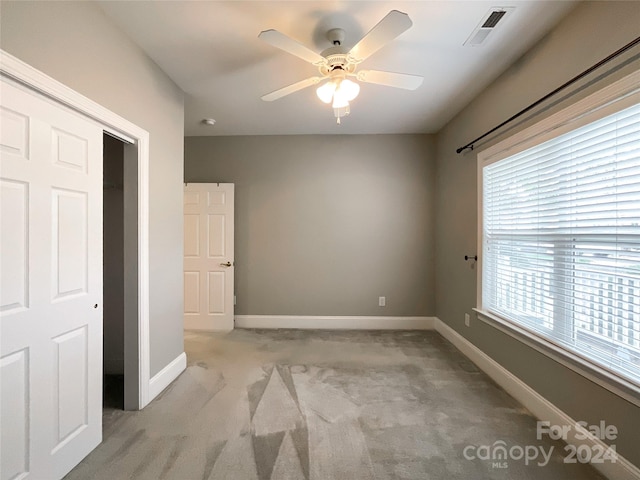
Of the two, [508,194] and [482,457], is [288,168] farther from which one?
[482,457]

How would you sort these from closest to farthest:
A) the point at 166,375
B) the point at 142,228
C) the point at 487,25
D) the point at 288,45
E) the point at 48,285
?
the point at 48,285 < the point at 288,45 < the point at 487,25 < the point at 142,228 < the point at 166,375

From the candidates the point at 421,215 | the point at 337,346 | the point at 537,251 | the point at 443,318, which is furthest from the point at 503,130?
the point at 337,346

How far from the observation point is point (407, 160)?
4.26 meters

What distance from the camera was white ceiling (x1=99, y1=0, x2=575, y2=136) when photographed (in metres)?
1.84

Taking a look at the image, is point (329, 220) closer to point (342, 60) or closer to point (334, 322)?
point (334, 322)

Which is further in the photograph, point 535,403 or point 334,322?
point 334,322

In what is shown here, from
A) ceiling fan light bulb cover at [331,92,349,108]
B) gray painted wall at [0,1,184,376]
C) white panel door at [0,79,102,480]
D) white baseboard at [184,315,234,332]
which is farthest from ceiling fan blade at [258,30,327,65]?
white baseboard at [184,315,234,332]

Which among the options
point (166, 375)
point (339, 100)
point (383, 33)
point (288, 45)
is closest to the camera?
point (383, 33)

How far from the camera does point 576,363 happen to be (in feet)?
5.95

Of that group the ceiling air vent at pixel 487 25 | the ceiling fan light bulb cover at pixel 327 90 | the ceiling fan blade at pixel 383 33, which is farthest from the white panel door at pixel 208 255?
the ceiling air vent at pixel 487 25

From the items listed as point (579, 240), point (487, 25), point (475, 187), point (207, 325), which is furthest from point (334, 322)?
point (487, 25)

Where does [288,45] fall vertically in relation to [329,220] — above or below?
above

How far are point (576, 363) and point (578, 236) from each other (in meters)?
0.76

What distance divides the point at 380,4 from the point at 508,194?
177 cm
